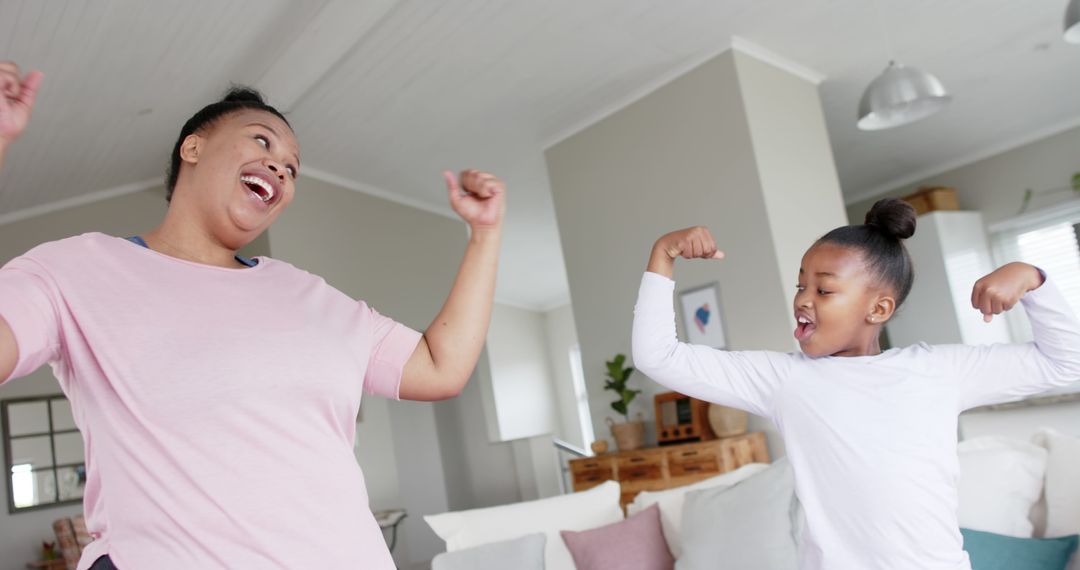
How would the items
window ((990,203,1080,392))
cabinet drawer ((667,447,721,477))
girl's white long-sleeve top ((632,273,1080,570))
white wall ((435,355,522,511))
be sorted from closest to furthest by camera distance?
1. girl's white long-sleeve top ((632,273,1080,570))
2. cabinet drawer ((667,447,721,477))
3. window ((990,203,1080,392))
4. white wall ((435,355,522,511))

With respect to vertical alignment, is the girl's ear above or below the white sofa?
above

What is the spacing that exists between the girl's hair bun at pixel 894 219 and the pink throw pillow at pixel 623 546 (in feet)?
6.24

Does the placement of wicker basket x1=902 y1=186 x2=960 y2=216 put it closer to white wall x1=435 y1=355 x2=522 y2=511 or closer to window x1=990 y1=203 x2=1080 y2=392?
window x1=990 y1=203 x2=1080 y2=392

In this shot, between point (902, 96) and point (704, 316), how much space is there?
201 cm

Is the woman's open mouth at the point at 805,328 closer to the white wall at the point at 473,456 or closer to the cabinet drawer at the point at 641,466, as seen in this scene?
the cabinet drawer at the point at 641,466

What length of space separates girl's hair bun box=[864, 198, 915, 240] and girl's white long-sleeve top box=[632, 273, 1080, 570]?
199 mm

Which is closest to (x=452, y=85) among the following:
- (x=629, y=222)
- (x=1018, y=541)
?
(x=629, y=222)

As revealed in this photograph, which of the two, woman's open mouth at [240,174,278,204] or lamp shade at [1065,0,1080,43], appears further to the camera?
lamp shade at [1065,0,1080,43]

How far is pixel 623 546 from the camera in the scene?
3.11 metres

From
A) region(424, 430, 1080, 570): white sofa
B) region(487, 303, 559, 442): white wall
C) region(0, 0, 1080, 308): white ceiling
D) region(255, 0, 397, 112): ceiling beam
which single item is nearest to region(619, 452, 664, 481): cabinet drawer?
region(424, 430, 1080, 570): white sofa

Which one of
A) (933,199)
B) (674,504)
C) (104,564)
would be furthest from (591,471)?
(104,564)

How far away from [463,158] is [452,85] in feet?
4.66

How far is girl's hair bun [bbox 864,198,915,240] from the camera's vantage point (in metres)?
1.47

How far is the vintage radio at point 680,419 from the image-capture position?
5.30 m
